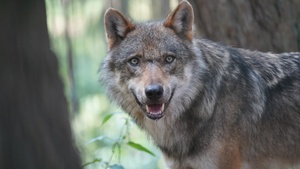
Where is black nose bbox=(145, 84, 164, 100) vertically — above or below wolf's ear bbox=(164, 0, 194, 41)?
below

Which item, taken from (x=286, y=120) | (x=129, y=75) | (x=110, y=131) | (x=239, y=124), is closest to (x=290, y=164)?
(x=286, y=120)

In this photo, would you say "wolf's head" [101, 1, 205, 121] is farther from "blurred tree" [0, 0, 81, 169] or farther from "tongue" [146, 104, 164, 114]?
"blurred tree" [0, 0, 81, 169]

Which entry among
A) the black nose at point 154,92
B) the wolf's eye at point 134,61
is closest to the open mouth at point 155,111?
the black nose at point 154,92

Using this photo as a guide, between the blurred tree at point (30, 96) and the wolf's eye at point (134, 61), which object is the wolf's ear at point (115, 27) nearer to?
the wolf's eye at point (134, 61)

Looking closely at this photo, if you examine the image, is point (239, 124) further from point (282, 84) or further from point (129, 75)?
point (129, 75)

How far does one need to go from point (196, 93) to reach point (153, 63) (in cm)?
50

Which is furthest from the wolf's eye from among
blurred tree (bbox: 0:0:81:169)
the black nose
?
blurred tree (bbox: 0:0:81:169)

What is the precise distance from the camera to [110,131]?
503 inches

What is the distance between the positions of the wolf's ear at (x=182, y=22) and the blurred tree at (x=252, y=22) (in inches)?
78.9

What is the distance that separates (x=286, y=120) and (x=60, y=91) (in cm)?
260

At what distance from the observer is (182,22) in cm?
542

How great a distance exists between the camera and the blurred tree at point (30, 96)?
372cm

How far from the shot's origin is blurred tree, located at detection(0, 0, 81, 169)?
3.72 m

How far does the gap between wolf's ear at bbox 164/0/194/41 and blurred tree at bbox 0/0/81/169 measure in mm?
1726
